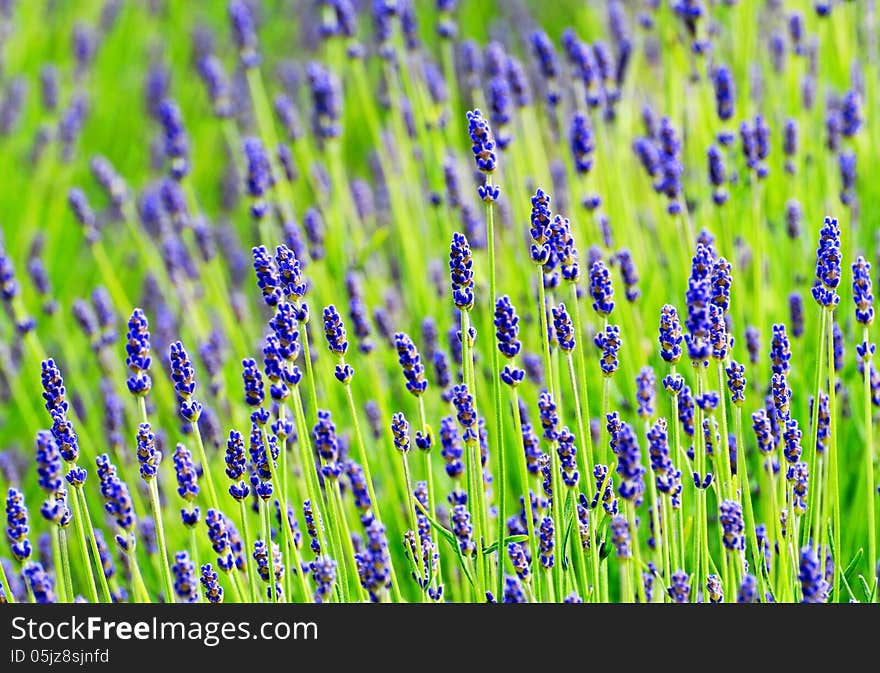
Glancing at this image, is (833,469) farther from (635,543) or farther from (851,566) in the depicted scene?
(635,543)

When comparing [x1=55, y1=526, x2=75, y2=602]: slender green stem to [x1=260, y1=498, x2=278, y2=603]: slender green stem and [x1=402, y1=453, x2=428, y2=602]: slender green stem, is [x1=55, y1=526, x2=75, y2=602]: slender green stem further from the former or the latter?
[x1=402, y1=453, x2=428, y2=602]: slender green stem

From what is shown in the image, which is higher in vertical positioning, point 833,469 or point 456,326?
point 456,326

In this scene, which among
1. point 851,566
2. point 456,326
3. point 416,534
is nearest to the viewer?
point 416,534

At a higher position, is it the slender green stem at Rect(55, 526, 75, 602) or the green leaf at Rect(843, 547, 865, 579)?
the slender green stem at Rect(55, 526, 75, 602)

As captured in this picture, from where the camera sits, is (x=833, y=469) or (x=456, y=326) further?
(x=456, y=326)

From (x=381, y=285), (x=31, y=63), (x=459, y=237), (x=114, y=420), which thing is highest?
(x=31, y=63)

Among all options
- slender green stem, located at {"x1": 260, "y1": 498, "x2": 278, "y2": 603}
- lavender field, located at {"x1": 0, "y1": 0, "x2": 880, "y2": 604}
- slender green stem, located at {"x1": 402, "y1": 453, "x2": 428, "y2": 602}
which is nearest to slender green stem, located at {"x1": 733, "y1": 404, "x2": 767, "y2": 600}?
lavender field, located at {"x1": 0, "y1": 0, "x2": 880, "y2": 604}

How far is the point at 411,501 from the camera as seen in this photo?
1737mm

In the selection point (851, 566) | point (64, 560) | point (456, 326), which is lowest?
point (851, 566)

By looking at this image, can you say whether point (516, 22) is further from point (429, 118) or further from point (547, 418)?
point (547, 418)

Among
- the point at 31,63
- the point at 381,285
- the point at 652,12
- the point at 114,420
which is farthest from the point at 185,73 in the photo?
the point at 114,420

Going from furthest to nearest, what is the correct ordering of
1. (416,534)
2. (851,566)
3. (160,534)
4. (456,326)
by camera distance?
(456,326) < (851,566) < (416,534) < (160,534)

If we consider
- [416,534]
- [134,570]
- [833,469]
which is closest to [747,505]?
[833,469]
